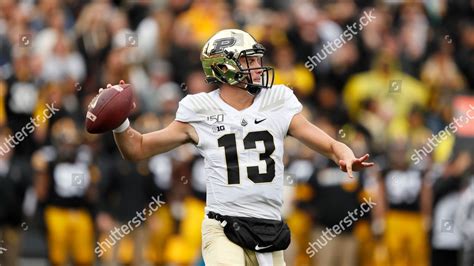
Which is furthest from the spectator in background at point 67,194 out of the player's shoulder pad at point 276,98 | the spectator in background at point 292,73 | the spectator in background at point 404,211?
the player's shoulder pad at point 276,98

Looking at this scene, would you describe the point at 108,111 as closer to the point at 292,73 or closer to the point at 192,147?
the point at 192,147

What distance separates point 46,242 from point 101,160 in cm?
128

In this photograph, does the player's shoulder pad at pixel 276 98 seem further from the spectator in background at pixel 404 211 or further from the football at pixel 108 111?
the spectator in background at pixel 404 211

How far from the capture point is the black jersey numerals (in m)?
6.45

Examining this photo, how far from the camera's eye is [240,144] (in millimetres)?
6449

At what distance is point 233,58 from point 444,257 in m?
7.14

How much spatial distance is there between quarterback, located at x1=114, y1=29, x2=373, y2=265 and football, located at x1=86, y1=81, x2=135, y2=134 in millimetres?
101

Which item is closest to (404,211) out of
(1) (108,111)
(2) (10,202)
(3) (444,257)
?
(3) (444,257)

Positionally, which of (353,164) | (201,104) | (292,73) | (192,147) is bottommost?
(192,147)

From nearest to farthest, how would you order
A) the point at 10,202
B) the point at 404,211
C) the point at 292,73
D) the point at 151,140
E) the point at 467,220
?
the point at 151,140
the point at 467,220
the point at 10,202
the point at 404,211
the point at 292,73

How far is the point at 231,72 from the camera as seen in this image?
659cm

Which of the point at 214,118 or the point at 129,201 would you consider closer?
the point at 214,118

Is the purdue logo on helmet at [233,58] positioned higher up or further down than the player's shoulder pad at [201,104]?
higher up

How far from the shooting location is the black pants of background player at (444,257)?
1304 centimetres
